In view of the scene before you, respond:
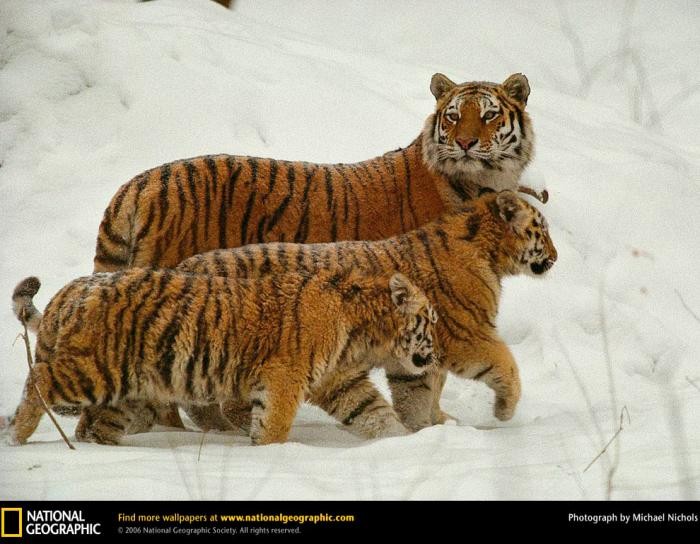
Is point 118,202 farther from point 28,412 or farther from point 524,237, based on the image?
point 524,237

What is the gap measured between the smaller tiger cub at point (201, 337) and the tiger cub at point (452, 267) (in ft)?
0.88

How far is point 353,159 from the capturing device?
24.0 feet

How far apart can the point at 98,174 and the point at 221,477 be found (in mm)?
3691

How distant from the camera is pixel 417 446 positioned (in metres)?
4.43

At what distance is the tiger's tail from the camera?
16.3ft

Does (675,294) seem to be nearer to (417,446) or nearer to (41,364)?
(417,446)

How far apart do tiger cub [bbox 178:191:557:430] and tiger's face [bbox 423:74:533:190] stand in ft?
1.12

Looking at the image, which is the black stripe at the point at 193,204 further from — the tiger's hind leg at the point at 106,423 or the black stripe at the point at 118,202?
the tiger's hind leg at the point at 106,423

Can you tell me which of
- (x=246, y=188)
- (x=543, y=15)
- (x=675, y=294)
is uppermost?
(x=246, y=188)

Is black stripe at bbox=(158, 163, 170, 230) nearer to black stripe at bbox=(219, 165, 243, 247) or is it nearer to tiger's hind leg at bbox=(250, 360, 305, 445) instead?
black stripe at bbox=(219, 165, 243, 247)

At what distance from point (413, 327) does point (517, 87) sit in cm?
168

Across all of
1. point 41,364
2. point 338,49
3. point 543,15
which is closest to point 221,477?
point 41,364
